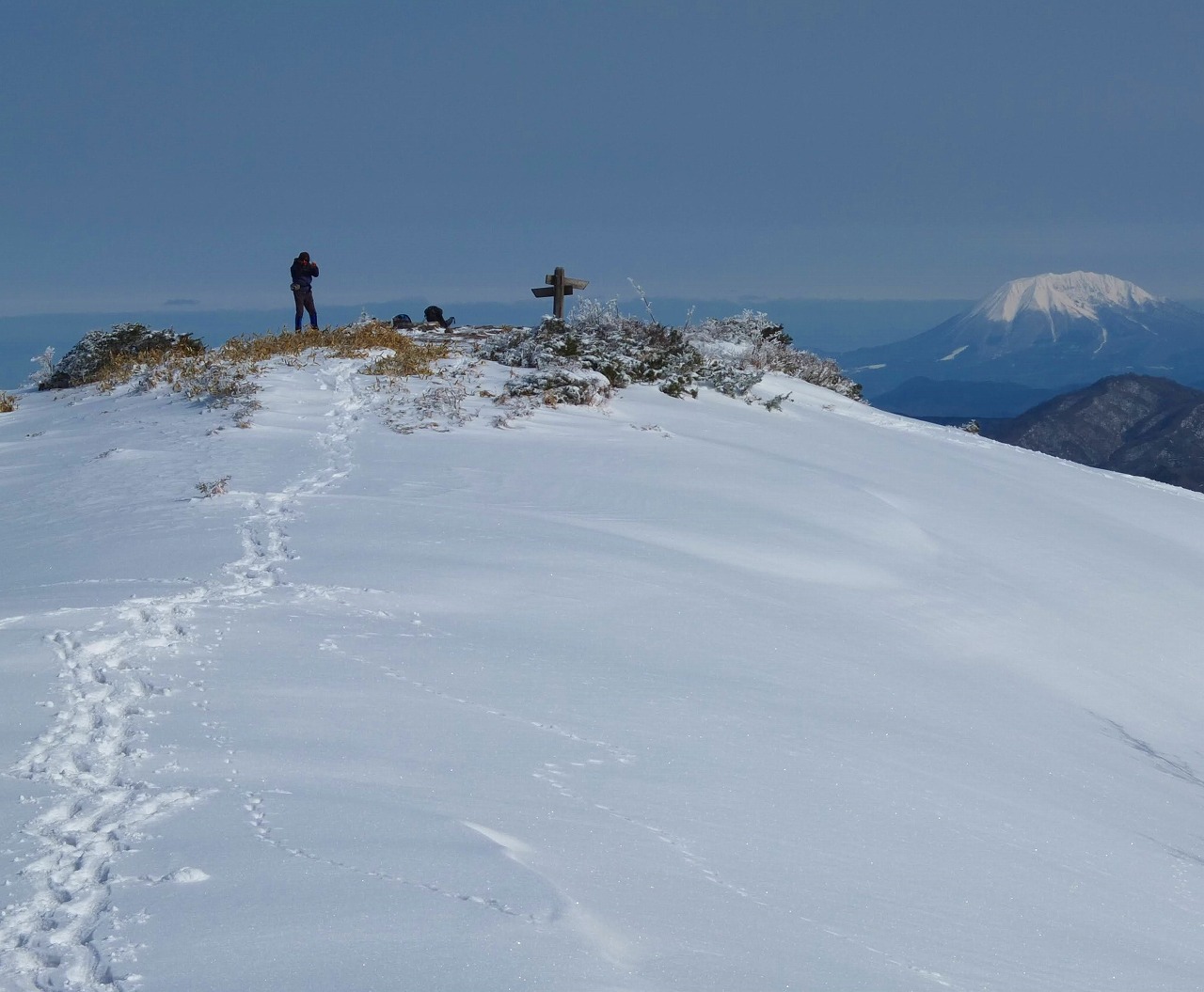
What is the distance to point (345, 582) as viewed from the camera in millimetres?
6074

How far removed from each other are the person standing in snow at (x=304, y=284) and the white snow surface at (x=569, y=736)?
8645 millimetres

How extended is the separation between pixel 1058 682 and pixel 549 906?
16.2ft

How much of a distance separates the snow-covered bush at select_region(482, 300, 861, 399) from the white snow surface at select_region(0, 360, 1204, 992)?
494 cm

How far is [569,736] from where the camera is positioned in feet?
14.0

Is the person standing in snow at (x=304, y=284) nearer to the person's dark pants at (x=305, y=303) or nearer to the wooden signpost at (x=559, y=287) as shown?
the person's dark pants at (x=305, y=303)

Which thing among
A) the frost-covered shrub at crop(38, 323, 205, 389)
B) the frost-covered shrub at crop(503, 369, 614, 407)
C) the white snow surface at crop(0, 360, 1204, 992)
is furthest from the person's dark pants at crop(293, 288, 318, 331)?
the white snow surface at crop(0, 360, 1204, 992)

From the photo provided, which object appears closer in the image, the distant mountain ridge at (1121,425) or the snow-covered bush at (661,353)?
the snow-covered bush at (661,353)

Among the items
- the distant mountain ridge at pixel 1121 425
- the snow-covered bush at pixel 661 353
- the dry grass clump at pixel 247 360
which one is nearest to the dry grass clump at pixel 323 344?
the dry grass clump at pixel 247 360

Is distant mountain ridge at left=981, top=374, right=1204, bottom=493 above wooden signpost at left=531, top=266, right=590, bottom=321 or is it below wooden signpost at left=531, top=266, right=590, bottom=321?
below

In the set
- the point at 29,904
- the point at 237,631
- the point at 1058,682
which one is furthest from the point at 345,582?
the point at 1058,682

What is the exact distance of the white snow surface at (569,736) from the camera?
2793 mm

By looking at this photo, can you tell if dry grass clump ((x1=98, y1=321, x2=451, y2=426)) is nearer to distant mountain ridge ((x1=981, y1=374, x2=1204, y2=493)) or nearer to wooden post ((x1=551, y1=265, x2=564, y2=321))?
wooden post ((x1=551, y1=265, x2=564, y2=321))

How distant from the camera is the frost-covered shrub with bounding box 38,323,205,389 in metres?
15.4

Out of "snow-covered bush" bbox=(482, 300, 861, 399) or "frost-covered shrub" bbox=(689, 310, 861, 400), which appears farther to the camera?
"frost-covered shrub" bbox=(689, 310, 861, 400)
